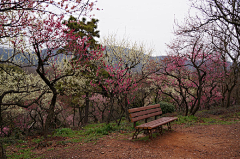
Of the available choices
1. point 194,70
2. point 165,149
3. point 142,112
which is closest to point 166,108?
point 194,70

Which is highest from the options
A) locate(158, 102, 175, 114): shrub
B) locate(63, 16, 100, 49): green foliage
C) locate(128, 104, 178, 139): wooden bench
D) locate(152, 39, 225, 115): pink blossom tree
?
locate(63, 16, 100, 49): green foliage

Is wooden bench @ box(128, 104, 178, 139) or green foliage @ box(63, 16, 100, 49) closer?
wooden bench @ box(128, 104, 178, 139)

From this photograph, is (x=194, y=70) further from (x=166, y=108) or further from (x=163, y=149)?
(x=163, y=149)

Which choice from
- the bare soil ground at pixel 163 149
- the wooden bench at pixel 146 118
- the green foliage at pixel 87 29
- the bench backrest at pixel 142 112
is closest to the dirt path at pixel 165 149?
the bare soil ground at pixel 163 149

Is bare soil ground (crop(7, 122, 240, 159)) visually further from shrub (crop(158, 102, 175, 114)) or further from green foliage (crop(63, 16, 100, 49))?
green foliage (crop(63, 16, 100, 49))

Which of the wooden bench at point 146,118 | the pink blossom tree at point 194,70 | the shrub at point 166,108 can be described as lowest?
→ the shrub at point 166,108

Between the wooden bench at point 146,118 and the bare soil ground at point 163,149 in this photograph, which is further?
the wooden bench at point 146,118

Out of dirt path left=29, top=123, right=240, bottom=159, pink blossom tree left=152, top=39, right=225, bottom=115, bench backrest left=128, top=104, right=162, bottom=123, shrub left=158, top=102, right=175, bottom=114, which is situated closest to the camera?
dirt path left=29, top=123, right=240, bottom=159

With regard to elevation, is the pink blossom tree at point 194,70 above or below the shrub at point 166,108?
above

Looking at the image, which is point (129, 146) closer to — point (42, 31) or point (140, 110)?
point (140, 110)

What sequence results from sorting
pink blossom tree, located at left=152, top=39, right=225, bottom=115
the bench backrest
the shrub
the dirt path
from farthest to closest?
the shrub
pink blossom tree, located at left=152, top=39, right=225, bottom=115
the bench backrest
the dirt path

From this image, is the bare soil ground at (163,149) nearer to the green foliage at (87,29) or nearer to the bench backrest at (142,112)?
the bench backrest at (142,112)

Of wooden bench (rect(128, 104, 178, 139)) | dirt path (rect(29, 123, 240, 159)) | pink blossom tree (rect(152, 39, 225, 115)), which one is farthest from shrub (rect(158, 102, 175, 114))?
dirt path (rect(29, 123, 240, 159))

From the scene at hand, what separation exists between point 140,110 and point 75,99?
32.9 feet
